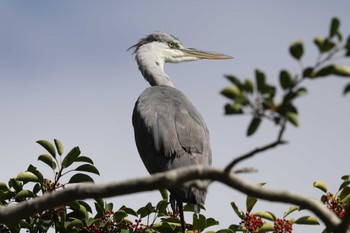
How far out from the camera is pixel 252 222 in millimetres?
4961

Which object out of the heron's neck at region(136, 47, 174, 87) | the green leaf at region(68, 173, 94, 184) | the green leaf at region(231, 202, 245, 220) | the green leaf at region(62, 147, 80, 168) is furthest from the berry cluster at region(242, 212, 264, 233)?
the heron's neck at region(136, 47, 174, 87)

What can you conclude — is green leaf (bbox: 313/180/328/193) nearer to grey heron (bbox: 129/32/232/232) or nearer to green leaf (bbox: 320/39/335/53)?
grey heron (bbox: 129/32/232/232)

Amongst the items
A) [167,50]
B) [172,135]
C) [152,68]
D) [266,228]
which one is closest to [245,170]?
[266,228]

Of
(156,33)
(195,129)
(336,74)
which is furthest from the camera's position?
(156,33)

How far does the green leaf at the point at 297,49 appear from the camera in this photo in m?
2.19

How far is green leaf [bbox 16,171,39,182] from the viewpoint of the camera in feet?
15.6

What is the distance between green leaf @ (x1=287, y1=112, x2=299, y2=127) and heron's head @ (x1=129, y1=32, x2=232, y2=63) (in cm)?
735

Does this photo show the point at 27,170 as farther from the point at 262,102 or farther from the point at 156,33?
the point at 156,33

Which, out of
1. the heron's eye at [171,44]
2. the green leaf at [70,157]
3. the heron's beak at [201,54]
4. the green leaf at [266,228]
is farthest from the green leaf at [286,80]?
the heron's eye at [171,44]

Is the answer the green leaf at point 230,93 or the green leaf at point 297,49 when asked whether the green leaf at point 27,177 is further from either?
the green leaf at point 297,49

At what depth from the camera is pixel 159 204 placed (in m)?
5.03

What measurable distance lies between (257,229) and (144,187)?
2.77 metres

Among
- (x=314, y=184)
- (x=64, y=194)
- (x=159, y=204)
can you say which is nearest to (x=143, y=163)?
(x=159, y=204)

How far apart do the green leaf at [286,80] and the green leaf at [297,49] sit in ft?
0.22
